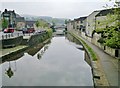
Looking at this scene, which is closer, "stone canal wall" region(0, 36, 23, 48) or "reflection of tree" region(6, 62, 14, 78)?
"reflection of tree" region(6, 62, 14, 78)

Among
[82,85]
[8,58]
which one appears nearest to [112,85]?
[82,85]

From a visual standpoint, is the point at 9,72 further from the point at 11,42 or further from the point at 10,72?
the point at 11,42

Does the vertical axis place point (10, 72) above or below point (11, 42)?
below

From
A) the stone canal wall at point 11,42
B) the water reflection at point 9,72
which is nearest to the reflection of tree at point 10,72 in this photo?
the water reflection at point 9,72

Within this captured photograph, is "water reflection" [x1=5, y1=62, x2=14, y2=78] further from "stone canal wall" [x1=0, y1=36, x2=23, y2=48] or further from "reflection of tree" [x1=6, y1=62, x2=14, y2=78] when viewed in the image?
"stone canal wall" [x1=0, y1=36, x2=23, y2=48]

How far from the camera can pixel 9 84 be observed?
1552 centimetres

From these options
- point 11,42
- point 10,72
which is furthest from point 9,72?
point 11,42

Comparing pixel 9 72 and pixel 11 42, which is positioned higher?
pixel 11 42

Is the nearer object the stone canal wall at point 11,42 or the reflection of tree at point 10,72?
the reflection of tree at point 10,72

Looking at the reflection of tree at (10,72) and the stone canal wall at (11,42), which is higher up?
the stone canal wall at (11,42)

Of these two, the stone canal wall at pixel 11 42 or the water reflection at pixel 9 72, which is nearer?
the water reflection at pixel 9 72

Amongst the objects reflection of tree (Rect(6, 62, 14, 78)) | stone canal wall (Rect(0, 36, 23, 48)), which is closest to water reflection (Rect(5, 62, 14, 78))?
reflection of tree (Rect(6, 62, 14, 78))

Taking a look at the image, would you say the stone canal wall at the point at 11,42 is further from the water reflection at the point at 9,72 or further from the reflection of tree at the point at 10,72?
the reflection of tree at the point at 10,72

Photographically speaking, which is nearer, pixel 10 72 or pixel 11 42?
pixel 10 72
